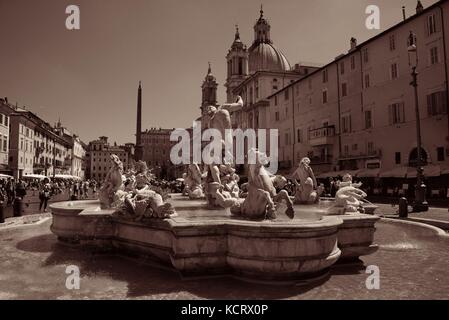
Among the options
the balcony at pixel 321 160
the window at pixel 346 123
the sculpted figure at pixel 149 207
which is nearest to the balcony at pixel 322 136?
the balcony at pixel 321 160

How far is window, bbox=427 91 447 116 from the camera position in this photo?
1005 inches

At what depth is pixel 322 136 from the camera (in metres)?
40.2

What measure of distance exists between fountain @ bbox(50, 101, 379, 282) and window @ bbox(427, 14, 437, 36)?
81.0ft

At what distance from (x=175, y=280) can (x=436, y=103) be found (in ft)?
88.2

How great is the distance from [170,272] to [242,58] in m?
81.7

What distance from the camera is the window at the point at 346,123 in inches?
1441

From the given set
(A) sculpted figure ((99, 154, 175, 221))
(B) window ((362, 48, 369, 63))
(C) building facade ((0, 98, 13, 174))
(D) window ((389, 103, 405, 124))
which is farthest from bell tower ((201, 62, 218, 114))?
(A) sculpted figure ((99, 154, 175, 221))

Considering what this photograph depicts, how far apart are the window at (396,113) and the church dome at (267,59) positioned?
45812 mm

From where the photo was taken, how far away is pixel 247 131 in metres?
63.7

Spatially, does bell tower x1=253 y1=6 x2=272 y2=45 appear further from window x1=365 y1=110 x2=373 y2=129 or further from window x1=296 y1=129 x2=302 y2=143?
window x1=365 y1=110 x2=373 y2=129

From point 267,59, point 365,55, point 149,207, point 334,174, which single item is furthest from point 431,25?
point 267,59

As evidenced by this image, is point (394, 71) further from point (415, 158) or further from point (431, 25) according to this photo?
point (415, 158)
